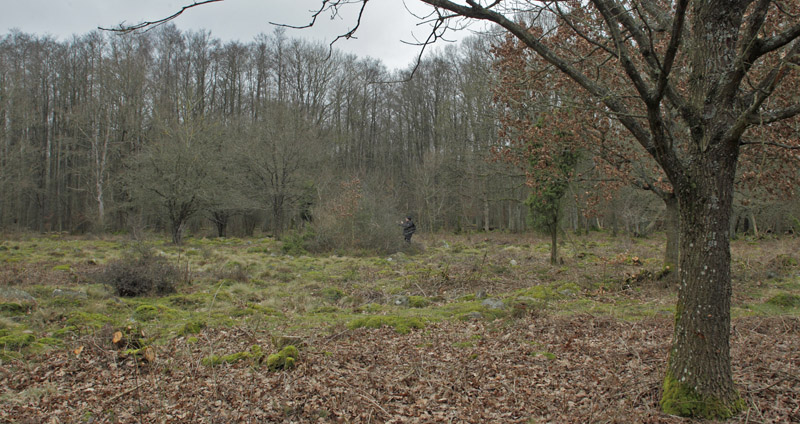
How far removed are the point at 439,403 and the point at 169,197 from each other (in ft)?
70.9

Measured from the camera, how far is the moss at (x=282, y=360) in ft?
16.0

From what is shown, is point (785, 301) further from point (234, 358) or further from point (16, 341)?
point (16, 341)

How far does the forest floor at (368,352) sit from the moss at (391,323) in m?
0.03

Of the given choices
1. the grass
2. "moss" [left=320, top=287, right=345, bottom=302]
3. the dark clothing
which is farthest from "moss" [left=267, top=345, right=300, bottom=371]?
the dark clothing

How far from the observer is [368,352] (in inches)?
217

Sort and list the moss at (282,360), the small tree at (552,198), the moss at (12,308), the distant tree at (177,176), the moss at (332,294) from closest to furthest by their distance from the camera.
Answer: the moss at (282,360) < the moss at (12,308) < the moss at (332,294) < the small tree at (552,198) < the distant tree at (177,176)

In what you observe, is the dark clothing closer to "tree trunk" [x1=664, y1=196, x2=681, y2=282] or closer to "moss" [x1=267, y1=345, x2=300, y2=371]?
"tree trunk" [x1=664, y1=196, x2=681, y2=282]

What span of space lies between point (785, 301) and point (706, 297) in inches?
258

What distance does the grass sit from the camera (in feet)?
21.4

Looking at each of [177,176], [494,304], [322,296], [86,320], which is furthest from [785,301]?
[177,176]

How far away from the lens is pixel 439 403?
4.17 m

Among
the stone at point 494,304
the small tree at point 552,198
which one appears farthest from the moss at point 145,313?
the small tree at point 552,198

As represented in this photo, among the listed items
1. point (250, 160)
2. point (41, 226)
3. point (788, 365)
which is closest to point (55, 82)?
point (41, 226)

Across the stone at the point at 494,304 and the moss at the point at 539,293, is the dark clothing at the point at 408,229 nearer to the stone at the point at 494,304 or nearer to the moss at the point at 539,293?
the moss at the point at 539,293
